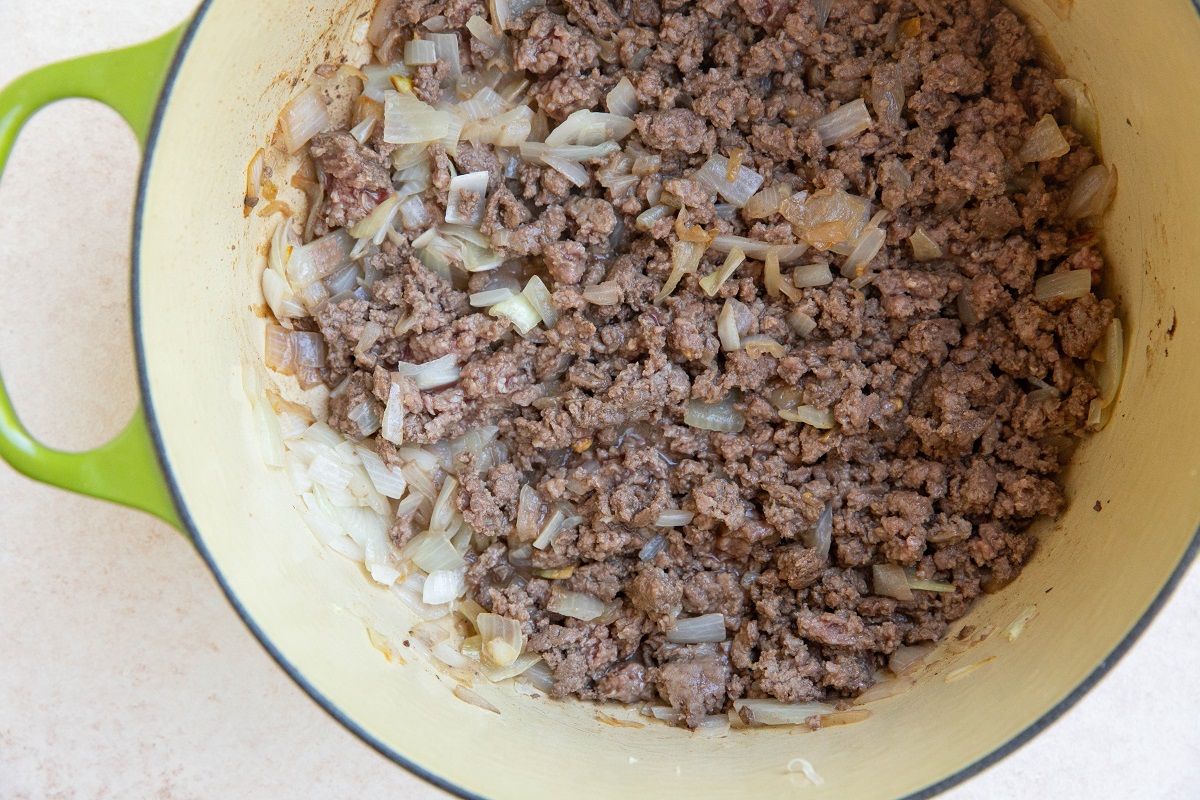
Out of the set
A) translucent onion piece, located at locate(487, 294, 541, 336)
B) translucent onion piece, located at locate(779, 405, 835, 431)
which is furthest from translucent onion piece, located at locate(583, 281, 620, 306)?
translucent onion piece, located at locate(779, 405, 835, 431)

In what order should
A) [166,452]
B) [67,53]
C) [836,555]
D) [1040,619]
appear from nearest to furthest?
[166,452]
[1040,619]
[836,555]
[67,53]

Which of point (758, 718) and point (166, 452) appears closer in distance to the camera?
point (166, 452)

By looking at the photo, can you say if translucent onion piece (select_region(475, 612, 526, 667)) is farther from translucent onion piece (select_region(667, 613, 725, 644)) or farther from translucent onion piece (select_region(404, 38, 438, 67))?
translucent onion piece (select_region(404, 38, 438, 67))

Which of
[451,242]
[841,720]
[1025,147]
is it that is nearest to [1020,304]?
[1025,147]

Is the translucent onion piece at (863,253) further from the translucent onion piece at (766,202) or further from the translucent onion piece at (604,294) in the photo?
the translucent onion piece at (604,294)

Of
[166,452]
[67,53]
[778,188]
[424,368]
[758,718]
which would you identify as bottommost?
[758,718]

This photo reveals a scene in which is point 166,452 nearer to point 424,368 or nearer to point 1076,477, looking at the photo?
point 424,368

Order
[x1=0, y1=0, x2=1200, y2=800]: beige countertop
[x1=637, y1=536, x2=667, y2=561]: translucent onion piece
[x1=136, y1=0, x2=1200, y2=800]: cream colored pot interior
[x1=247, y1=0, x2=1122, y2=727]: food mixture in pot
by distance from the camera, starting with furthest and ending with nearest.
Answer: [x1=0, y1=0, x2=1200, y2=800]: beige countertop, [x1=637, y1=536, x2=667, y2=561]: translucent onion piece, [x1=247, y1=0, x2=1122, y2=727]: food mixture in pot, [x1=136, y1=0, x2=1200, y2=800]: cream colored pot interior

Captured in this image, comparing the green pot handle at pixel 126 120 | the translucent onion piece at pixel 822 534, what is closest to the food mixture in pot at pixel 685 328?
the translucent onion piece at pixel 822 534
